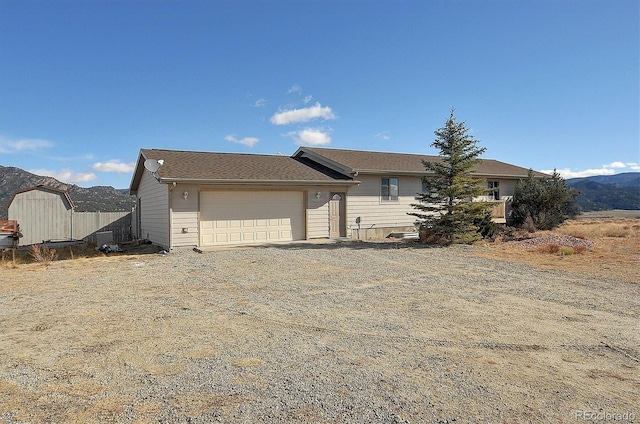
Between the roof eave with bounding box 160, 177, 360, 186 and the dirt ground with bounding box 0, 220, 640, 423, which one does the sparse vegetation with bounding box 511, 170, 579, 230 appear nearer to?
the roof eave with bounding box 160, 177, 360, 186

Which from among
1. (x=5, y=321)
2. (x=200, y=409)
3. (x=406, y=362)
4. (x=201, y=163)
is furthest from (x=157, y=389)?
(x=201, y=163)

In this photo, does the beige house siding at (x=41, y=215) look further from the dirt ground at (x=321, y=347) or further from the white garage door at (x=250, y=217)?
the dirt ground at (x=321, y=347)

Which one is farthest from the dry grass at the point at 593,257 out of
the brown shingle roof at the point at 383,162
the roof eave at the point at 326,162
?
the roof eave at the point at 326,162

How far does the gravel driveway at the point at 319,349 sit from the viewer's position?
303cm

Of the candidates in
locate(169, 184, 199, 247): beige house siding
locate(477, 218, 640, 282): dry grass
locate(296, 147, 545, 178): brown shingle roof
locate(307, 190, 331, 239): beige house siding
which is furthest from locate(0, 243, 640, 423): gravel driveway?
locate(296, 147, 545, 178): brown shingle roof

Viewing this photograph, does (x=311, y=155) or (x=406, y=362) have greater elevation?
(x=311, y=155)

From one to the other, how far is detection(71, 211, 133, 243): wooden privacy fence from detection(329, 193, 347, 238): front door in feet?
35.2

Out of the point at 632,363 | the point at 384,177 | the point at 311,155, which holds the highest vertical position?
the point at 311,155

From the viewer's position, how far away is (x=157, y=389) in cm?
329

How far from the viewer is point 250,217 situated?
14727mm

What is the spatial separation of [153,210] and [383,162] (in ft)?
35.4

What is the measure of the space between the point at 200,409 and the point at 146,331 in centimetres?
224

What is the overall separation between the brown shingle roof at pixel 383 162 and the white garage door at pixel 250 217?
11.2 ft

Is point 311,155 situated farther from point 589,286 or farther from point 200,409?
point 200,409
